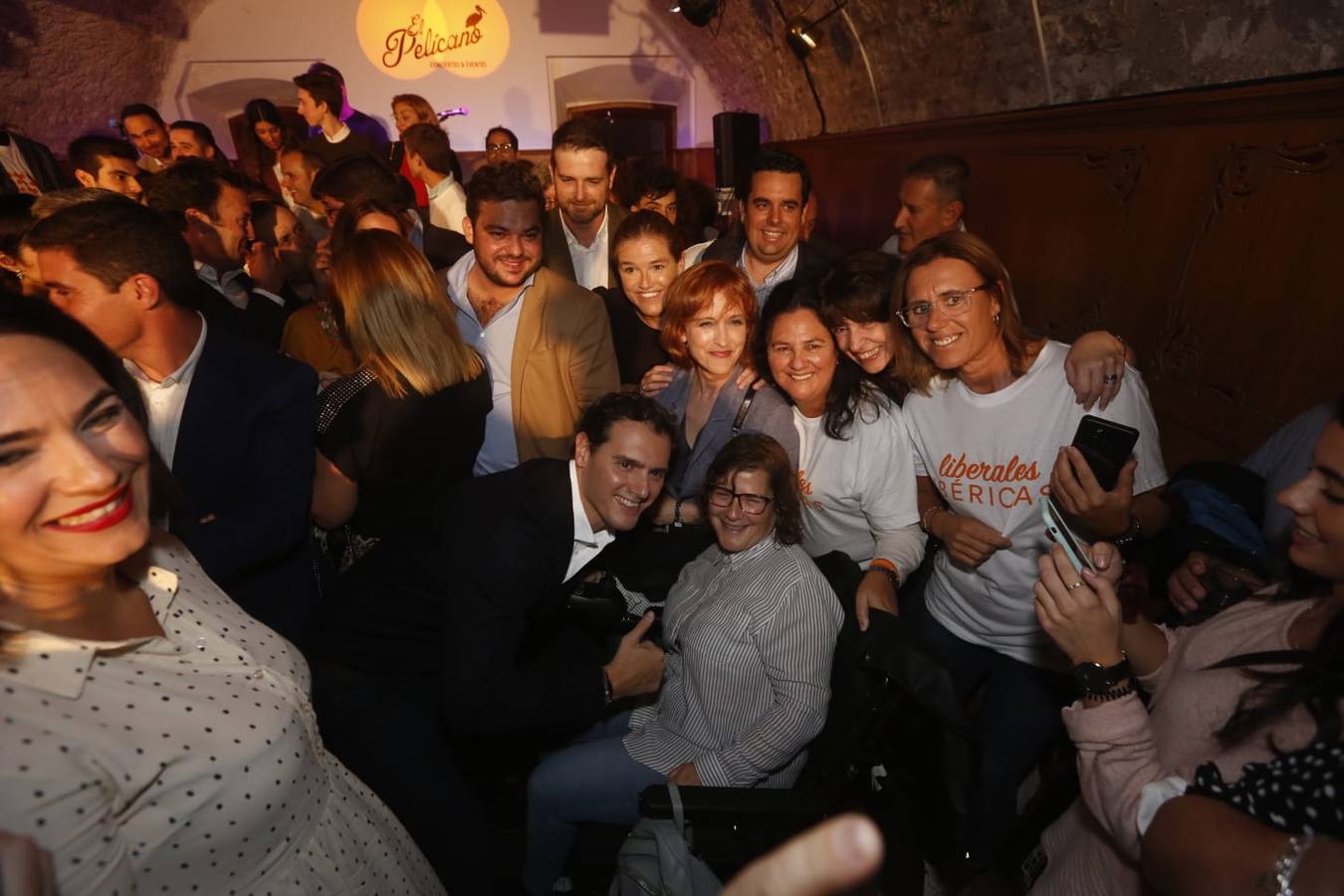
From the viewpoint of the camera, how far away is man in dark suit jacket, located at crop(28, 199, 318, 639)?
Answer: 67.0 inches

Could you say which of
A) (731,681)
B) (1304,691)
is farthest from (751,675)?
(1304,691)

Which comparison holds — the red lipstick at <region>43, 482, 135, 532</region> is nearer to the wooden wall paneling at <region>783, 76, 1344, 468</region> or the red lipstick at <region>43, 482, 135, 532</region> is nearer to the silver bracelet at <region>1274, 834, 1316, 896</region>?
the silver bracelet at <region>1274, 834, 1316, 896</region>

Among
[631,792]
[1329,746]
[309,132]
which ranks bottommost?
[631,792]

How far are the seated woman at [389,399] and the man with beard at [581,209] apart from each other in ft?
4.31

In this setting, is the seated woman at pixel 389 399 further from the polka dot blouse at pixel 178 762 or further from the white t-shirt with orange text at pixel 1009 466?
the white t-shirt with orange text at pixel 1009 466

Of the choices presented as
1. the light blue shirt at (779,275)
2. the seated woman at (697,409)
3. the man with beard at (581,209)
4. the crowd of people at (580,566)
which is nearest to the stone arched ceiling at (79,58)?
the crowd of people at (580,566)

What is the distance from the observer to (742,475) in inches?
77.7

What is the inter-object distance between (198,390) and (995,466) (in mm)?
2323

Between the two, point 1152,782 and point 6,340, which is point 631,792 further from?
point 6,340

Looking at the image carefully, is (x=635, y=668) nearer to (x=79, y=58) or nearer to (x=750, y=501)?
(x=750, y=501)

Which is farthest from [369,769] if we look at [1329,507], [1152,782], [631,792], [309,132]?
[309,132]

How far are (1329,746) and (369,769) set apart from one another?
2.07 m

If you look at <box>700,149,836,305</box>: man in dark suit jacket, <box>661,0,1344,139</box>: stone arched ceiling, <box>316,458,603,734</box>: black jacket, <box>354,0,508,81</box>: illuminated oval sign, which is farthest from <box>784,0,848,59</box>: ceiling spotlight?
<box>316,458,603,734</box>: black jacket

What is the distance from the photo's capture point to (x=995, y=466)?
192 cm
